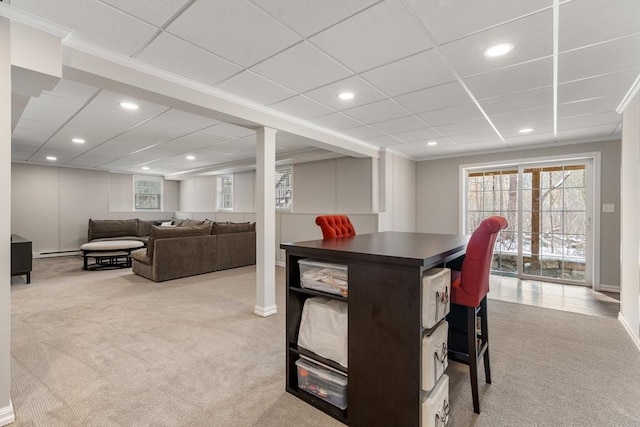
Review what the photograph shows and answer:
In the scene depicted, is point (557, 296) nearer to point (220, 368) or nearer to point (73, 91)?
point (220, 368)

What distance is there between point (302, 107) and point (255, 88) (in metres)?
0.68

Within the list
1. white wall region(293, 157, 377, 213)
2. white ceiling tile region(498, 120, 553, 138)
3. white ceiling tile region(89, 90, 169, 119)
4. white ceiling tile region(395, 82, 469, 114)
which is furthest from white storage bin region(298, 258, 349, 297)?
white wall region(293, 157, 377, 213)

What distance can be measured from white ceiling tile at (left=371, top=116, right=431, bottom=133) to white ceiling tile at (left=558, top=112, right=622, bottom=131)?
174cm

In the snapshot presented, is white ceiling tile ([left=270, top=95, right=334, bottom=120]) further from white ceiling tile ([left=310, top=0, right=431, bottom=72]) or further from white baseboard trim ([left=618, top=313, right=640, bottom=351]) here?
white baseboard trim ([left=618, top=313, right=640, bottom=351])

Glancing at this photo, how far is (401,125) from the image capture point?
409cm

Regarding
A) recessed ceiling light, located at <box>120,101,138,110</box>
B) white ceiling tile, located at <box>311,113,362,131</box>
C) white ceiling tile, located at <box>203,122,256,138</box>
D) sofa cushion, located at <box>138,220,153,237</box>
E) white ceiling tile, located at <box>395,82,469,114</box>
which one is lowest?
sofa cushion, located at <box>138,220,153,237</box>

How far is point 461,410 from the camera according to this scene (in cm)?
183

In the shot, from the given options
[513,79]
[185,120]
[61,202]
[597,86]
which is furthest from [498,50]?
[61,202]

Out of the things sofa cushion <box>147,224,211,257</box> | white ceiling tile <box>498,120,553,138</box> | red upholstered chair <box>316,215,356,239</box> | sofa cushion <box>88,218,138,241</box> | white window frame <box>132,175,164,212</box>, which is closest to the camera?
red upholstered chair <box>316,215,356,239</box>

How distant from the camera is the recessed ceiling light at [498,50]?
2.12 m

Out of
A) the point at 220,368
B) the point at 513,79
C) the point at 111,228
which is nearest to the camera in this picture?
the point at 220,368

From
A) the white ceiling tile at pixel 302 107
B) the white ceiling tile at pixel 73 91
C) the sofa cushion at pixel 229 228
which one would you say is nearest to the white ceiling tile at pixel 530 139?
the white ceiling tile at pixel 302 107

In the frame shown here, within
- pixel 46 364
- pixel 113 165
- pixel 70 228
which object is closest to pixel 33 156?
pixel 113 165

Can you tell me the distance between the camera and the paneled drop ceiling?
1.77 meters
